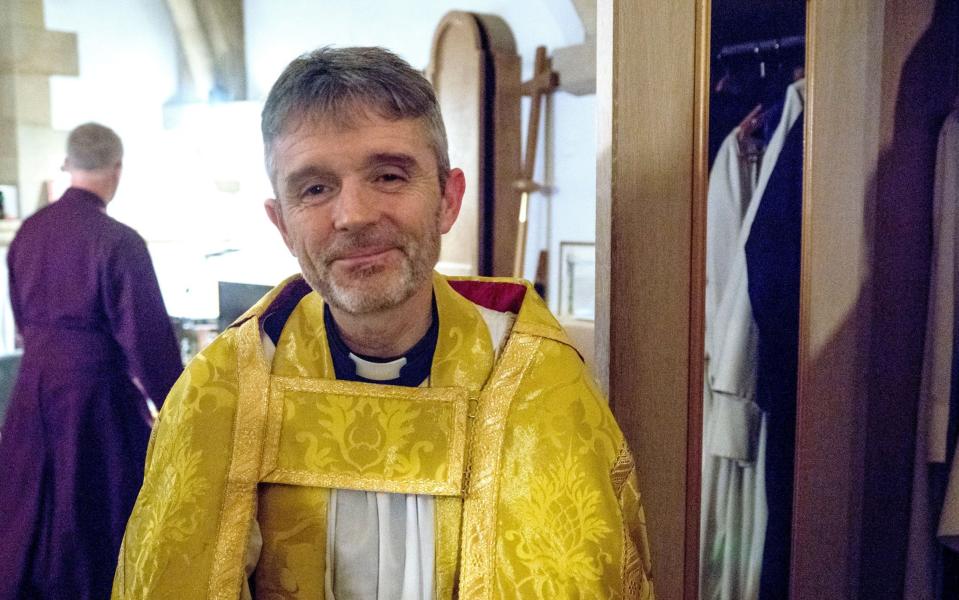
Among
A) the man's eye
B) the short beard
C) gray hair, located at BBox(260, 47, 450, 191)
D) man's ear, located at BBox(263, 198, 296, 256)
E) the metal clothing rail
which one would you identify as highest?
the metal clothing rail

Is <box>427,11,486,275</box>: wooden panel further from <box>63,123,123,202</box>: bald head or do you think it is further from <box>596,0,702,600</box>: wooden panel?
<box>596,0,702,600</box>: wooden panel

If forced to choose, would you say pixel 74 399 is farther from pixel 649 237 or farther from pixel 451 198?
pixel 649 237

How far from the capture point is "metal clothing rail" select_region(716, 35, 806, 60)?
1.17 metres

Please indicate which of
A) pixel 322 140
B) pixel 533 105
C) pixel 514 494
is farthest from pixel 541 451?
pixel 533 105

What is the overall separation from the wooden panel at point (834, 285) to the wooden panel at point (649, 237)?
1.09ft

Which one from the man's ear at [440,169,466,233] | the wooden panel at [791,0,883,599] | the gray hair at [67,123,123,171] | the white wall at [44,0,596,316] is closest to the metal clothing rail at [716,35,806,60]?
the wooden panel at [791,0,883,599]

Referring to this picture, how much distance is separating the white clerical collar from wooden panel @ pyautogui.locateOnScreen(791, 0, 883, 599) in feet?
2.41

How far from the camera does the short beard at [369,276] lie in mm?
864

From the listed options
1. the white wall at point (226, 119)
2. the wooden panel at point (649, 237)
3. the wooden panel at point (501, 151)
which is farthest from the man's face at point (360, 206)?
the wooden panel at point (501, 151)

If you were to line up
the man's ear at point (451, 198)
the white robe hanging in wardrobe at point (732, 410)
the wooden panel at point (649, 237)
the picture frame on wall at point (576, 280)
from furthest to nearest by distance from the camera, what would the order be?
the picture frame on wall at point (576, 280)
the white robe hanging in wardrobe at point (732, 410)
the wooden panel at point (649, 237)
the man's ear at point (451, 198)

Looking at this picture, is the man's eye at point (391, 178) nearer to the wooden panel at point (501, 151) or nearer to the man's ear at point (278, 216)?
the man's ear at point (278, 216)

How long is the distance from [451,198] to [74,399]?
50.7 inches

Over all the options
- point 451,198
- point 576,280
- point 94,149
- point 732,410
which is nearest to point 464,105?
point 576,280

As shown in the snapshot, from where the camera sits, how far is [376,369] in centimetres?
97
